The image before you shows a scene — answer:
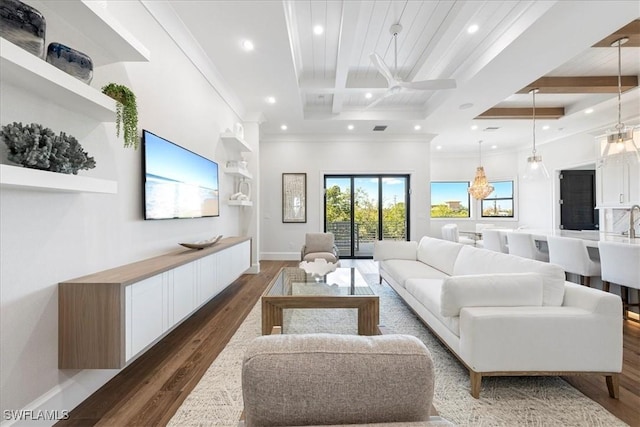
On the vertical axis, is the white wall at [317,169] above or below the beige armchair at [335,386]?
above

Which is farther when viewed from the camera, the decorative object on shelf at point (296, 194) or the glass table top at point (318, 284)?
the decorative object on shelf at point (296, 194)

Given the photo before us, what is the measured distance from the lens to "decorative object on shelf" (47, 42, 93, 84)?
142 cm

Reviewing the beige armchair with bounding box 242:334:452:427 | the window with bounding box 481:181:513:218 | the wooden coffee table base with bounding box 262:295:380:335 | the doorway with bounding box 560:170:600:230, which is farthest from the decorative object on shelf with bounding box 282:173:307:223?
the doorway with bounding box 560:170:600:230

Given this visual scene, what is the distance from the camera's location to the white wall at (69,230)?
1362 mm

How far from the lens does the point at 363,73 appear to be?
450 cm

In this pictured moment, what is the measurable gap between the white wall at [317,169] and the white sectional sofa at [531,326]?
492 centimetres

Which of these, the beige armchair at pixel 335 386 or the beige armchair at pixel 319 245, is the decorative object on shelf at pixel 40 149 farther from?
the beige armchair at pixel 319 245

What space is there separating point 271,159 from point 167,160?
430 cm

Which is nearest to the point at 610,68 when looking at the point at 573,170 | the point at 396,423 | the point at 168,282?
the point at 573,170

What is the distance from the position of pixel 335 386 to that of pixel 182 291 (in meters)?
2.11

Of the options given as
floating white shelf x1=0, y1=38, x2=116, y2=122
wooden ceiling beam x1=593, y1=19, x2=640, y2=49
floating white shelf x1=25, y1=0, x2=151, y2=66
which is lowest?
floating white shelf x1=0, y1=38, x2=116, y2=122

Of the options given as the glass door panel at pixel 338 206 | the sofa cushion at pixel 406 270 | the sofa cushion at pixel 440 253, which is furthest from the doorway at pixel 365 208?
the sofa cushion at pixel 406 270

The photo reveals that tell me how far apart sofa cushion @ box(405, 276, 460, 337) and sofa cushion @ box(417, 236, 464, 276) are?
0.51 m

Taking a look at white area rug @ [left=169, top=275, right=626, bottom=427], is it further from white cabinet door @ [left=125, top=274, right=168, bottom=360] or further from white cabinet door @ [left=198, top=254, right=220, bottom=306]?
white cabinet door @ [left=198, top=254, right=220, bottom=306]
